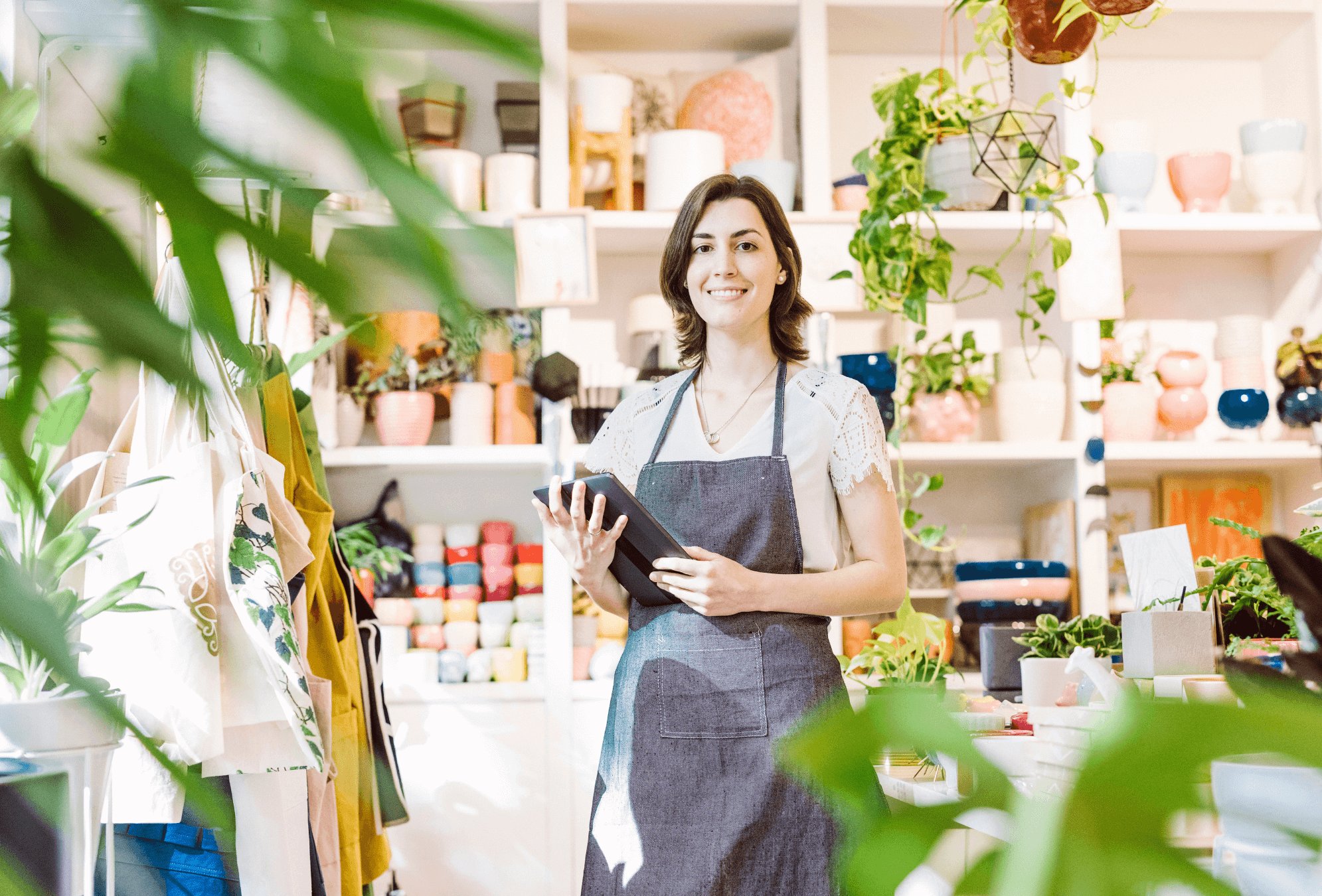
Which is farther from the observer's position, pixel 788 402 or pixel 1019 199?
pixel 1019 199

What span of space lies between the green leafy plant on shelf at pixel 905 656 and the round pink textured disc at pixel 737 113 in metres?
1.24

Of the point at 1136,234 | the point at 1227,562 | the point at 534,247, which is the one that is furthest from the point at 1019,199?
the point at 1227,562

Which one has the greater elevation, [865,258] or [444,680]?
[865,258]

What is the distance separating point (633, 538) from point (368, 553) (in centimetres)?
142

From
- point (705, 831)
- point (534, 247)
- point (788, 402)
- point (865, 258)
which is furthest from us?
point (534, 247)

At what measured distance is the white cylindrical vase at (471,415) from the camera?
2680 millimetres

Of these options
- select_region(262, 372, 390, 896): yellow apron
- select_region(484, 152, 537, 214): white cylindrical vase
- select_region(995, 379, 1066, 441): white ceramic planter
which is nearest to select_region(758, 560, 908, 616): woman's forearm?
select_region(262, 372, 390, 896): yellow apron

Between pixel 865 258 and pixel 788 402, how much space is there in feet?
3.33

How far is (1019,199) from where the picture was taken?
279 centimetres

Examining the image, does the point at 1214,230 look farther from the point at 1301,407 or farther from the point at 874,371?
the point at 874,371

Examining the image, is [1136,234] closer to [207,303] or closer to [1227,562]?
[1227,562]

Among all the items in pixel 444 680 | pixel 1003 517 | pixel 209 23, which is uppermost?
pixel 209 23

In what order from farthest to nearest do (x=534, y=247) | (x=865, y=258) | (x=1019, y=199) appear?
(x=1019, y=199) < (x=534, y=247) < (x=865, y=258)

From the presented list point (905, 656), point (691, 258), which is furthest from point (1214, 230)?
point (691, 258)
